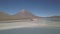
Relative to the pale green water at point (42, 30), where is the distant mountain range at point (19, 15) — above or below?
above

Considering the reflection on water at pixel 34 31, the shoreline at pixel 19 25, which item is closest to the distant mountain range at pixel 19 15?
the shoreline at pixel 19 25

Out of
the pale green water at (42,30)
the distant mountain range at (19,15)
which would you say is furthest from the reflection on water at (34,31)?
the distant mountain range at (19,15)

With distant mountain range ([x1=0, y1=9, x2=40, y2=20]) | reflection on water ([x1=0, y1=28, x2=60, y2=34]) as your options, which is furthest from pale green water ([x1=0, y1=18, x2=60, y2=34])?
distant mountain range ([x1=0, y1=9, x2=40, y2=20])

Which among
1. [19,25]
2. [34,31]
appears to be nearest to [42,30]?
[34,31]

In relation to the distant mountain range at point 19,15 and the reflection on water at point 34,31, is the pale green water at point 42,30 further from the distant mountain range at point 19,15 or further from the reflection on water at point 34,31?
the distant mountain range at point 19,15

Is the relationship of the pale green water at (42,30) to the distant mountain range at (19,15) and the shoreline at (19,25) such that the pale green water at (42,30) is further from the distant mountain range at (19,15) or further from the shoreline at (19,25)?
the distant mountain range at (19,15)

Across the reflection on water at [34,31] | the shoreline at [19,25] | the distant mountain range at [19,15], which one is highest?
the distant mountain range at [19,15]

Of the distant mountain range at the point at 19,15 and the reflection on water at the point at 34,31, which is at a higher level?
the distant mountain range at the point at 19,15

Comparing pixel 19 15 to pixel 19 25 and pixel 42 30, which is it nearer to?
pixel 19 25

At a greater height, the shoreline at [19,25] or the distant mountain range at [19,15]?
the distant mountain range at [19,15]

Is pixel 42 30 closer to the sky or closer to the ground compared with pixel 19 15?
closer to the ground

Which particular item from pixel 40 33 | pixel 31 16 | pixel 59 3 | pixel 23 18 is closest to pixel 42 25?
pixel 40 33
